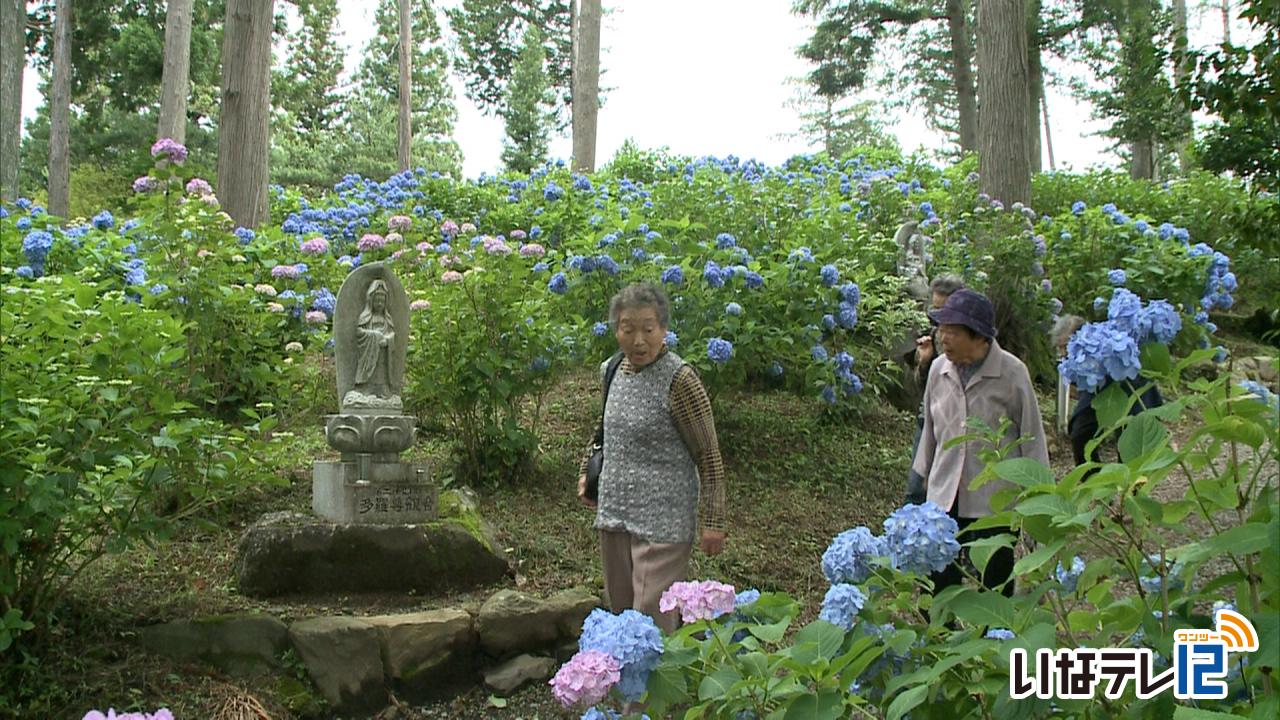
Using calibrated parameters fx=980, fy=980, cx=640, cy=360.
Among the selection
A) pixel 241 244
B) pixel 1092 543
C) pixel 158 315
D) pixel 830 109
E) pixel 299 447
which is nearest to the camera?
pixel 1092 543

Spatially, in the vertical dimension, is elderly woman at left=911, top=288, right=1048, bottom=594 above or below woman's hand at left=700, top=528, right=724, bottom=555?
above

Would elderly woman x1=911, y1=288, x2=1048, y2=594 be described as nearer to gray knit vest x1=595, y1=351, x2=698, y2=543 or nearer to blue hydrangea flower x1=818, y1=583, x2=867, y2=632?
gray knit vest x1=595, y1=351, x2=698, y2=543

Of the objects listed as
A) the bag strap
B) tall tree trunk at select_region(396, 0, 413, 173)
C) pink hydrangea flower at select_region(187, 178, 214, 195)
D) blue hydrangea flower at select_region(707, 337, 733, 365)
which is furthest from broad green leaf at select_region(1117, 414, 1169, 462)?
tall tree trunk at select_region(396, 0, 413, 173)

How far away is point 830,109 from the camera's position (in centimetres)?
4356

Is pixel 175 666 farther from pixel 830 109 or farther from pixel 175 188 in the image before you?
pixel 830 109

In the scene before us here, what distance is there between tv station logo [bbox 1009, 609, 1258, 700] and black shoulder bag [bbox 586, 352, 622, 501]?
8.05ft

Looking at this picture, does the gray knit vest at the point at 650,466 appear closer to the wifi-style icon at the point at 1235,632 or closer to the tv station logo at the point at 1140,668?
the tv station logo at the point at 1140,668

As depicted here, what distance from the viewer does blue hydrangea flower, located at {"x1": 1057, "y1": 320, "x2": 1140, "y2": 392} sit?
58.5 inches

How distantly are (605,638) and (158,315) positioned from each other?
2.84m

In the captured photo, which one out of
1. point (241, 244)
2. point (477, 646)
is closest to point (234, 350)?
point (241, 244)

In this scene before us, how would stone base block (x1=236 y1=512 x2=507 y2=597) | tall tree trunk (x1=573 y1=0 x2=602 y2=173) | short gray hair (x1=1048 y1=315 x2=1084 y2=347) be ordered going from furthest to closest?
tall tree trunk (x1=573 y1=0 x2=602 y2=173), short gray hair (x1=1048 y1=315 x2=1084 y2=347), stone base block (x1=236 y1=512 x2=507 y2=597)

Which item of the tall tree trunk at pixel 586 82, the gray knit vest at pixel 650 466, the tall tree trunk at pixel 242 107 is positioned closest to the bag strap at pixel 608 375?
the gray knit vest at pixel 650 466

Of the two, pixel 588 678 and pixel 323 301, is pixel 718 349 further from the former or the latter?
pixel 588 678

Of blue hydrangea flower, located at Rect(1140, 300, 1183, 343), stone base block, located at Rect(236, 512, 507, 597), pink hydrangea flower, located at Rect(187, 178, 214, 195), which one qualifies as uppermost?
pink hydrangea flower, located at Rect(187, 178, 214, 195)
